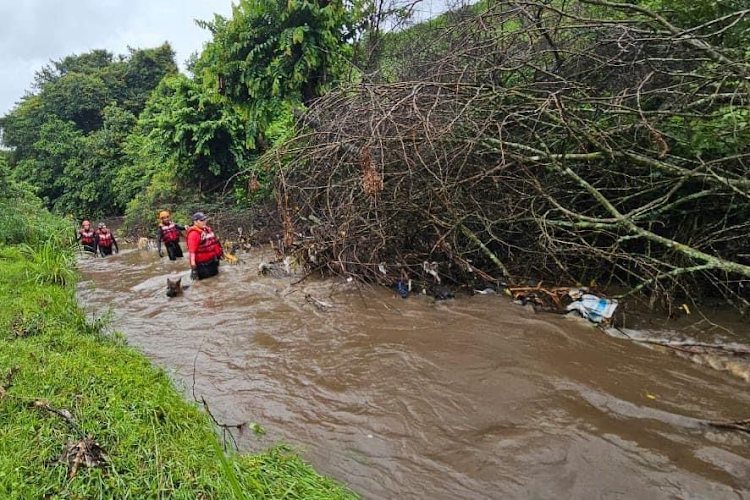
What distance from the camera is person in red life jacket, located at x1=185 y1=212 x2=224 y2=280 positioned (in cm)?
761

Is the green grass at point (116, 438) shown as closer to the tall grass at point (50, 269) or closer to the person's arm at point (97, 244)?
the tall grass at point (50, 269)

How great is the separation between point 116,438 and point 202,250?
5.45 m

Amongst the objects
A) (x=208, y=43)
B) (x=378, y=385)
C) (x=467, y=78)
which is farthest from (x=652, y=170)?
(x=208, y=43)

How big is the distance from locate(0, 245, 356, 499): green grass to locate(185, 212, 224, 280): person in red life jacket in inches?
137

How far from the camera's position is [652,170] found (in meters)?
4.80

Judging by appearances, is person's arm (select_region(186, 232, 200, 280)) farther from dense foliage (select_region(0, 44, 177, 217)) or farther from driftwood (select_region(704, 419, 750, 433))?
dense foliage (select_region(0, 44, 177, 217))

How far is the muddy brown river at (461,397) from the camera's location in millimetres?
2805

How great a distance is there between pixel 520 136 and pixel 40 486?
5663 millimetres

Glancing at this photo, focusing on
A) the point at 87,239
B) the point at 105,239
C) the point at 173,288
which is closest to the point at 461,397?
the point at 173,288

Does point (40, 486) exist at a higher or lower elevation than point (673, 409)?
higher

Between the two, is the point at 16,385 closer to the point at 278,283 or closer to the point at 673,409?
the point at 278,283

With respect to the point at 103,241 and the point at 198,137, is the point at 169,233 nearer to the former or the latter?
the point at 103,241

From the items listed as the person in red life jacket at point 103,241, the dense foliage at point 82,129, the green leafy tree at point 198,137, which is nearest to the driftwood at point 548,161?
the green leafy tree at point 198,137

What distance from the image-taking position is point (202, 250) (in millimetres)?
7852
